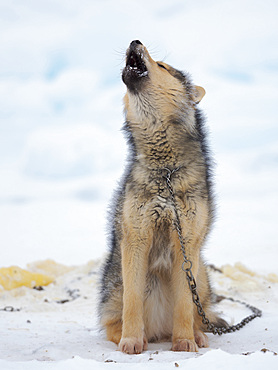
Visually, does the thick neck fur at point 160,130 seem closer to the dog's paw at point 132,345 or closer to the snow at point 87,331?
the dog's paw at point 132,345

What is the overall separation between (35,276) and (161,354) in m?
6.48

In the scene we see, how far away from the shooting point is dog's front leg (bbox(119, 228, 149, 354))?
3.92 metres

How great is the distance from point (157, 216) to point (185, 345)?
1092 millimetres

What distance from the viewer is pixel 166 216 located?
3.96m

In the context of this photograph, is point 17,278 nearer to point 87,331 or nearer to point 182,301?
point 87,331

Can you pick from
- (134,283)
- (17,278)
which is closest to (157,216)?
(134,283)

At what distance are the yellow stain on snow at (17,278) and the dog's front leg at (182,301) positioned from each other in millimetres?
5801

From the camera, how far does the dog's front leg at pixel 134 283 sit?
154 inches

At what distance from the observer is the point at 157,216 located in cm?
397

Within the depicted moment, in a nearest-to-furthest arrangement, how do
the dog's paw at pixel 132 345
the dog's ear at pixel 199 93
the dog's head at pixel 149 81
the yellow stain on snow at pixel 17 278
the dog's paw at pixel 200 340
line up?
the dog's paw at pixel 132 345 < the dog's paw at pixel 200 340 < the dog's head at pixel 149 81 < the dog's ear at pixel 199 93 < the yellow stain on snow at pixel 17 278

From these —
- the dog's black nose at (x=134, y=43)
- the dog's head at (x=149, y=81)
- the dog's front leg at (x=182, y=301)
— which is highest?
the dog's black nose at (x=134, y=43)

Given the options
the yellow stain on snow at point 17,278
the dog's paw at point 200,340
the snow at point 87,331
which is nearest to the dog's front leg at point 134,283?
the snow at point 87,331

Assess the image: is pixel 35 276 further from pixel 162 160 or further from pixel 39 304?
pixel 162 160

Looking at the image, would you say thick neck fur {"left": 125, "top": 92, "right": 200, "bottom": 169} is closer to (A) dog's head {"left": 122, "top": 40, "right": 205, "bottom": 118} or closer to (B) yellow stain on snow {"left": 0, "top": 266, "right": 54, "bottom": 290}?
(A) dog's head {"left": 122, "top": 40, "right": 205, "bottom": 118}
